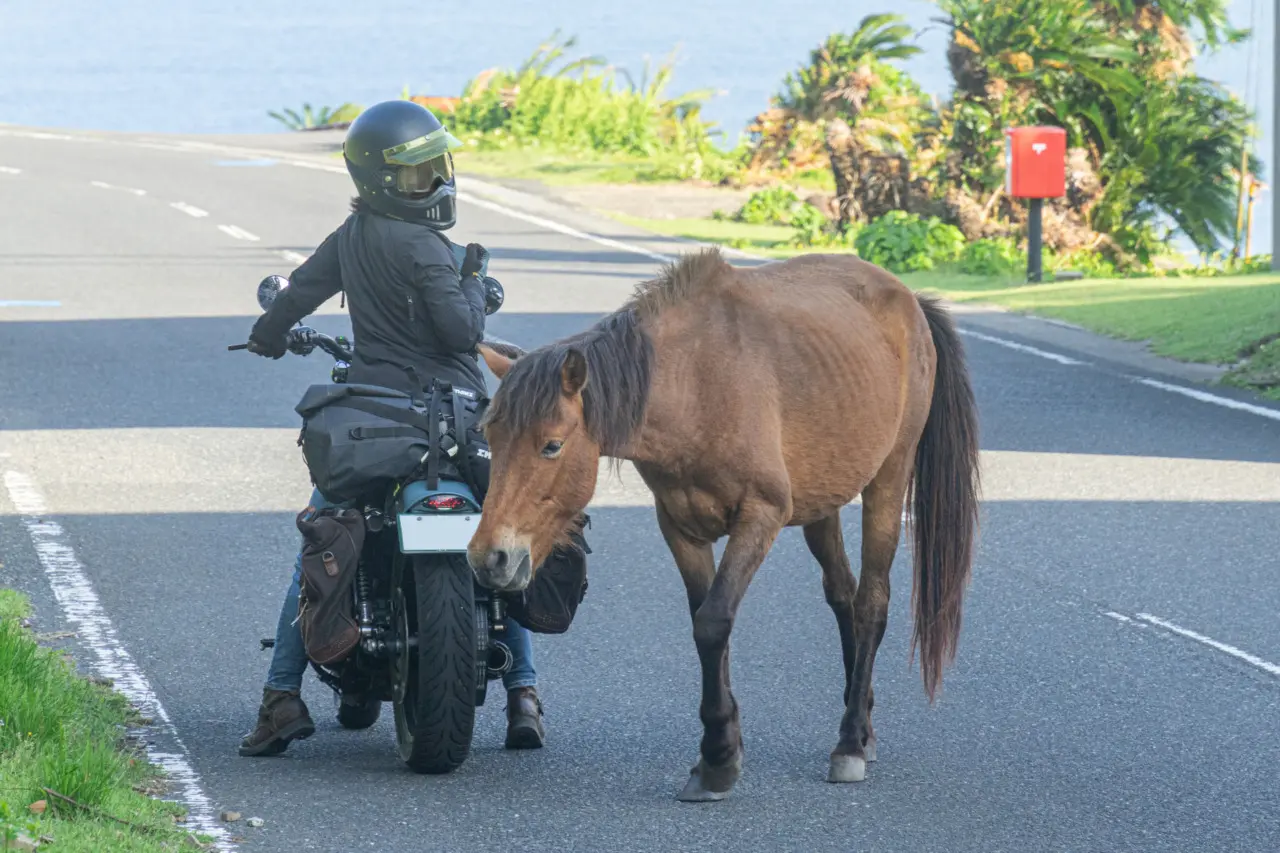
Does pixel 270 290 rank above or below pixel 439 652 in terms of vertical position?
above

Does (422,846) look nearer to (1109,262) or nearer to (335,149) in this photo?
(1109,262)

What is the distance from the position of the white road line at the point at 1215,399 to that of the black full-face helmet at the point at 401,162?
836cm

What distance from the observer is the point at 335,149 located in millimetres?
35250

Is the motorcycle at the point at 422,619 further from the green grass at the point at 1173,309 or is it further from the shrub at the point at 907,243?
the shrub at the point at 907,243

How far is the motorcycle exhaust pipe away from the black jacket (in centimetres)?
82

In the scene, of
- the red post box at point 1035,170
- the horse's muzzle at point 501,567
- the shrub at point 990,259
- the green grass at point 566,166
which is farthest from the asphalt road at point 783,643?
the green grass at point 566,166

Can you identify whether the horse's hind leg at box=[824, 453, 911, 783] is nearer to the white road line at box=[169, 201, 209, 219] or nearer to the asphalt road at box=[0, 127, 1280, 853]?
the asphalt road at box=[0, 127, 1280, 853]

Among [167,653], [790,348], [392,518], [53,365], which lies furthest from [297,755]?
[53,365]

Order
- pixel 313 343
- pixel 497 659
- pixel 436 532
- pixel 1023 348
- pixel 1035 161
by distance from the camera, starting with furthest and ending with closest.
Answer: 1. pixel 1035 161
2. pixel 1023 348
3. pixel 313 343
4. pixel 497 659
5. pixel 436 532

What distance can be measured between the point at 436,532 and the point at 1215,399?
9280 mm

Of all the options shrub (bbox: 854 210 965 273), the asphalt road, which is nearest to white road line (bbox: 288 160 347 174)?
shrub (bbox: 854 210 965 273)

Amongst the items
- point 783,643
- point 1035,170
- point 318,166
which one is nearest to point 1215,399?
point 1035,170

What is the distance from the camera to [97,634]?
8.16m

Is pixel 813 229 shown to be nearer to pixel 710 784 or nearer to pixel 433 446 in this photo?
pixel 433 446
